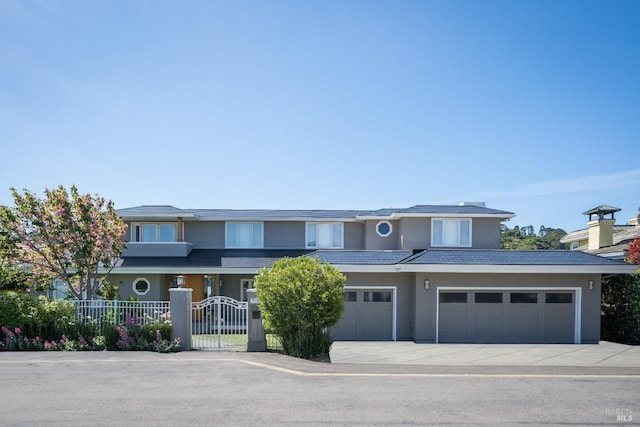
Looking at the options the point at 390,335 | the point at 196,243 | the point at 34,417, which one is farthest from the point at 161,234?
the point at 34,417

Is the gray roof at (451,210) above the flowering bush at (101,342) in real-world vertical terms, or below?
above

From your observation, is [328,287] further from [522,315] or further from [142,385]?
[522,315]

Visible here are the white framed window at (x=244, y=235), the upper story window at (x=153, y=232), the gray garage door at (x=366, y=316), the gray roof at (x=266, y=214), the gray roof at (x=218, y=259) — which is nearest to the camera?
the gray garage door at (x=366, y=316)

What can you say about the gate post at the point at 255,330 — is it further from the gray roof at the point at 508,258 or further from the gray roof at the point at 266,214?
the gray roof at the point at 266,214

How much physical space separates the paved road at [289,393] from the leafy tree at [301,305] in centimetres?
82

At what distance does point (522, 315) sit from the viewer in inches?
693

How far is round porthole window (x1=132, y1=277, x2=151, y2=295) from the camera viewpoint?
23.0 meters

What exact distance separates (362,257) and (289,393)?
10158 mm

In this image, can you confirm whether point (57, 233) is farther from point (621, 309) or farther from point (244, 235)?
point (621, 309)

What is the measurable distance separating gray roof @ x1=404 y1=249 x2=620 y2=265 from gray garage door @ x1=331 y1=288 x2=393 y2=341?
211 cm

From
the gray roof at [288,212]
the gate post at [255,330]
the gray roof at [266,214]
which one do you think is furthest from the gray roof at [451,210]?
the gate post at [255,330]

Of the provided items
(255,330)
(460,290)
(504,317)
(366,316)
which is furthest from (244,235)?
(504,317)

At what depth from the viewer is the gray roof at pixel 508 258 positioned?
1752 cm

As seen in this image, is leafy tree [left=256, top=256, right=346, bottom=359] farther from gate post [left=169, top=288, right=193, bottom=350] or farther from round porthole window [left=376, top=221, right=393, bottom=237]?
round porthole window [left=376, top=221, right=393, bottom=237]
